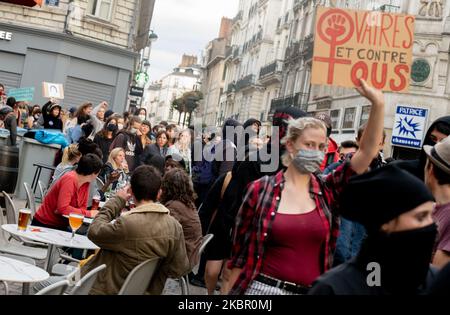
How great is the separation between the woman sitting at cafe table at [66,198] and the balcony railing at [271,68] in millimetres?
52498

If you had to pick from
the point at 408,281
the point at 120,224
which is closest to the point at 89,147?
the point at 120,224

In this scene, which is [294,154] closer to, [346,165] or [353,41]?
[346,165]

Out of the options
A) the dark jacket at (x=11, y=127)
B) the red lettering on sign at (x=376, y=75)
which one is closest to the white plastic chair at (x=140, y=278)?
the red lettering on sign at (x=376, y=75)

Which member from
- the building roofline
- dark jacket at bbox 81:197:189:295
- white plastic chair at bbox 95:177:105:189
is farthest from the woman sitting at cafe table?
the building roofline

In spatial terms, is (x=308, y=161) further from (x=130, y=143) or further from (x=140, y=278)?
(x=130, y=143)

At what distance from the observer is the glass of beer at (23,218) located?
6410 mm

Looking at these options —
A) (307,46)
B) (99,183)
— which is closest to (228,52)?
(307,46)

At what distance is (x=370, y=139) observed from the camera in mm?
4062

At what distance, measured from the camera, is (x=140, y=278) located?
507 centimetres

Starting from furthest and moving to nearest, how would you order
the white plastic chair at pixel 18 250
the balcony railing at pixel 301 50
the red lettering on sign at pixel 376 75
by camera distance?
1. the balcony railing at pixel 301 50
2. the white plastic chair at pixel 18 250
3. the red lettering on sign at pixel 376 75

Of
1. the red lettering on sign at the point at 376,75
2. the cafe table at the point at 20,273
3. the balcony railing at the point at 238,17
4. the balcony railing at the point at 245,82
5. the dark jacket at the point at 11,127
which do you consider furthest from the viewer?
the balcony railing at the point at 238,17

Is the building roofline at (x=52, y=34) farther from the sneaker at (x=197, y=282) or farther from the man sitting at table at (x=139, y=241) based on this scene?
the man sitting at table at (x=139, y=241)

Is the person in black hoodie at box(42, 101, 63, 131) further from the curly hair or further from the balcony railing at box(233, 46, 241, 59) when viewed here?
the balcony railing at box(233, 46, 241, 59)

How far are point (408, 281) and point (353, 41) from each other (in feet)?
11.7
